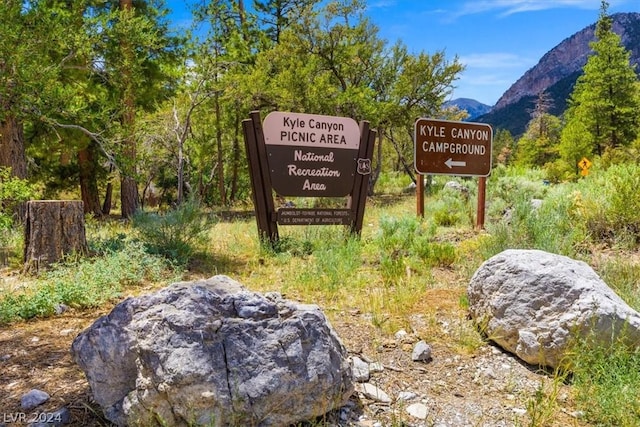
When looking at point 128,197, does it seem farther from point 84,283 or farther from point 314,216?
point 84,283

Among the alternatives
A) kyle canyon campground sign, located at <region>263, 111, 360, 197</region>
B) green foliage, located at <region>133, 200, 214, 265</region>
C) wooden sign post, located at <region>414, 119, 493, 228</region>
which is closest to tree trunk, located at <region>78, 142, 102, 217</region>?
green foliage, located at <region>133, 200, 214, 265</region>

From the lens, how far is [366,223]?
9.57 m

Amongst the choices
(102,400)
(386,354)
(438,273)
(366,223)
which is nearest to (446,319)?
(386,354)

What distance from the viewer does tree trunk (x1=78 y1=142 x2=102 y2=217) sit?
16281 millimetres

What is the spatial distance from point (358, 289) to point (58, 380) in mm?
2648

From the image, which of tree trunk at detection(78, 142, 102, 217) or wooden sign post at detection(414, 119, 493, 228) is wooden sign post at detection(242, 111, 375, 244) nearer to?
wooden sign post at detection(414, 119, 493, 228)

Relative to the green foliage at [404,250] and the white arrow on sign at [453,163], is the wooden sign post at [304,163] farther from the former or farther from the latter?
the white arrow on sign at [453,163]

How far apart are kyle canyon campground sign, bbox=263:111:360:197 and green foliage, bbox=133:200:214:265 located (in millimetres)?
1252

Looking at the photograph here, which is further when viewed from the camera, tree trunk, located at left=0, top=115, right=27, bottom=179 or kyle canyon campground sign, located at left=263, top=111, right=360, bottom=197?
Result: tree trunk, located at left=0, top=115, right=27, bottom=179

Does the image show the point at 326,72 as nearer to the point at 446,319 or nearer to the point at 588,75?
the point at 446,319

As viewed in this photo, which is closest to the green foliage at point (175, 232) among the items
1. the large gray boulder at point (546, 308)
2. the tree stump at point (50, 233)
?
the tree stump at point (50, 233)

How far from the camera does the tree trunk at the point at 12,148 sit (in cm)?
892

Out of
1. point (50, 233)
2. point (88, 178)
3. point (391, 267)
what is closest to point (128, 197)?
point (88, 178)

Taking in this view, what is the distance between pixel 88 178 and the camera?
54.7ft
